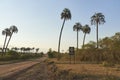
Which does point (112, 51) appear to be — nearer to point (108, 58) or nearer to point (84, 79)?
point (108, 58)

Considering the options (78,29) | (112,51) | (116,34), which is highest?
(78,29)

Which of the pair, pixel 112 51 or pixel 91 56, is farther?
pixel 91 56

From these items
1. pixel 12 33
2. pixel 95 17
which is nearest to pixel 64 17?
pixel 95 17

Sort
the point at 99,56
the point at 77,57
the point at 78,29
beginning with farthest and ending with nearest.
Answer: the point at 78,29 < the point at 77,57 < the point at 99,56

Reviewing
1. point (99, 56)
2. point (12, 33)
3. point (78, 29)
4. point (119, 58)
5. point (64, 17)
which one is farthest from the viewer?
point (12, 33)

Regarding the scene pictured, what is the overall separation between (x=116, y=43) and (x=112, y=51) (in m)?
2.16

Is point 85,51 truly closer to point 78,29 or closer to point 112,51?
point 112,51

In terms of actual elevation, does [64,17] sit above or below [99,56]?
above

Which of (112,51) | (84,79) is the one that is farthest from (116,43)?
(84,79)

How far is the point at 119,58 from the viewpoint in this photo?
60.5 meters

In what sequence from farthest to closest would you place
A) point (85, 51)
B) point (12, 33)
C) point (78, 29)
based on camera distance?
point (12, 33) < point (78, 29) < point (85, 51)

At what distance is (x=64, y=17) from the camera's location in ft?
300

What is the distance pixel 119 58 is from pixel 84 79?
140 ft

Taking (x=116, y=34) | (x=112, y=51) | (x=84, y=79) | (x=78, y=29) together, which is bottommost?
(x=84, y=79)
